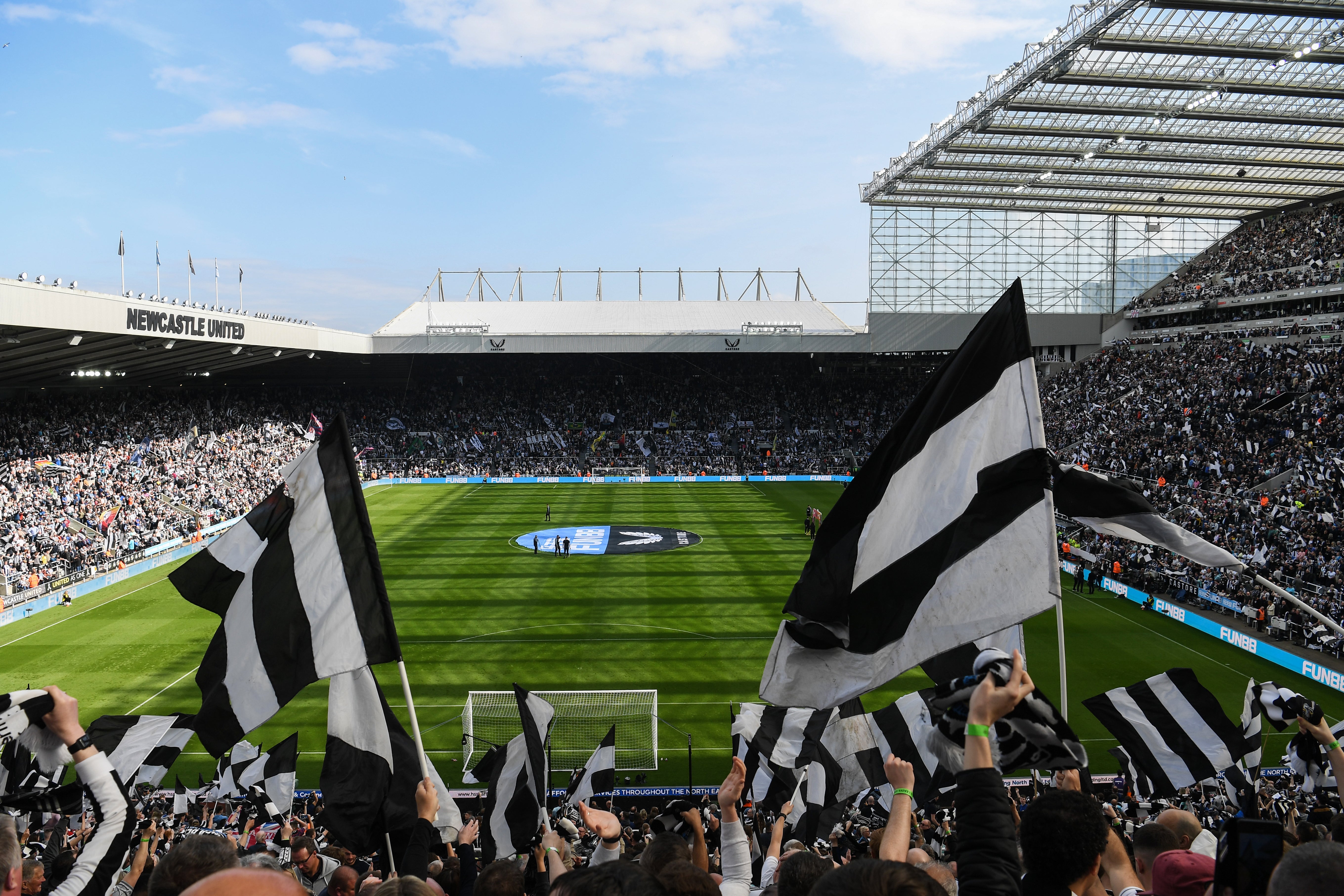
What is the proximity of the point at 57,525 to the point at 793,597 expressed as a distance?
126 ft

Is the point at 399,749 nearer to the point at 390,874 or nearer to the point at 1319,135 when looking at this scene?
the point at 390,874

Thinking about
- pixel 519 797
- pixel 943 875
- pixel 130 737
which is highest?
pixel 943 875

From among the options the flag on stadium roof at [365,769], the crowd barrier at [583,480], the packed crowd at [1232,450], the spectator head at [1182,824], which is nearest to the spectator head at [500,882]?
the flag on stadium roof at [365,769]

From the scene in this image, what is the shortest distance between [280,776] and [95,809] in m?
7.04

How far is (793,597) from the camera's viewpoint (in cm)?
577

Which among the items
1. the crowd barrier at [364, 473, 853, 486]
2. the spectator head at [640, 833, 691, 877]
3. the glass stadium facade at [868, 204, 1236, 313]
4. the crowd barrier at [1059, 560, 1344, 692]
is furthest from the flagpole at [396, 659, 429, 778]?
the glass stadium facade at [868, 204, 1236, 313]

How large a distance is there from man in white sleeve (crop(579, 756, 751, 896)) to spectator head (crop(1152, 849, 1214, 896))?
181 cm

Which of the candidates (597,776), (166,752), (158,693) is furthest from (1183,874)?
(158,693)

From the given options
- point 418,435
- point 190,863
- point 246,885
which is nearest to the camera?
point 246,885

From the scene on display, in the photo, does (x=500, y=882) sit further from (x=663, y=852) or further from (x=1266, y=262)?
(x=1266, y=262)

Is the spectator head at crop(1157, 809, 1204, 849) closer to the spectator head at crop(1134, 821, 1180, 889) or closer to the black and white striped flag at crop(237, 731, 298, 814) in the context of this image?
the spectator head at crop(1134, 821, 1180, 889)

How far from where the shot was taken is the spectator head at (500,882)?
12.0 feet

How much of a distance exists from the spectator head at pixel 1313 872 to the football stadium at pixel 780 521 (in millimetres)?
606

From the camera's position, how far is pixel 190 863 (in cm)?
352
